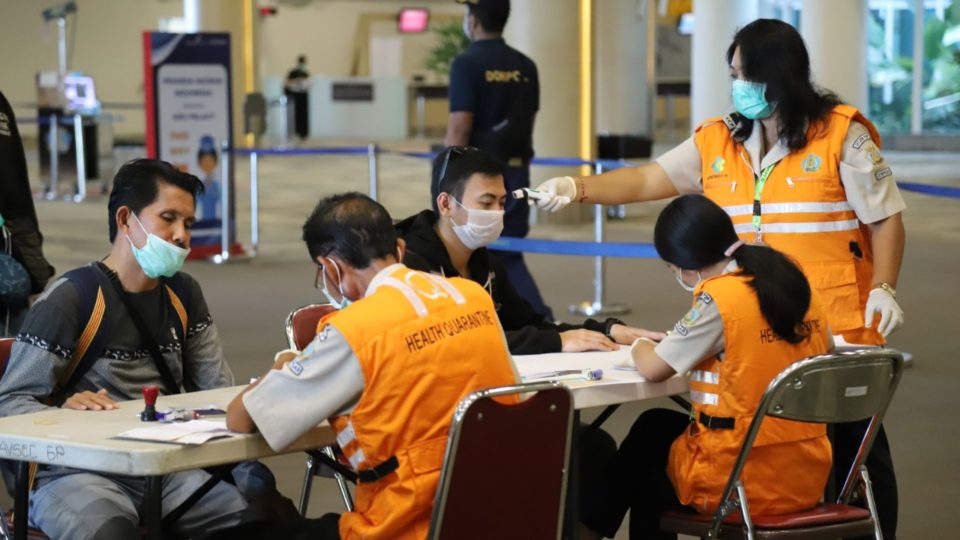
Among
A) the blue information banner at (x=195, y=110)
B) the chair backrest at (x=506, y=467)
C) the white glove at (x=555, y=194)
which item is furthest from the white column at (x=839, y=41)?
the chair backrest at (x=506, y=467)

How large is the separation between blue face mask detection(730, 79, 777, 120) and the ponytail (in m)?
0.62

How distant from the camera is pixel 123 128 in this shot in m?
27.1

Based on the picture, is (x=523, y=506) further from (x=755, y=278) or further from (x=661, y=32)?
(x=661, y=32)

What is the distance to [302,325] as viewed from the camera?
3.87 meters

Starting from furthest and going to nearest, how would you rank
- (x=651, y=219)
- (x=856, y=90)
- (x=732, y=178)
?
(x=856, y=90) → (x=651, y=219) → (x=732, y=178)

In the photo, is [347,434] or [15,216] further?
[15,216]

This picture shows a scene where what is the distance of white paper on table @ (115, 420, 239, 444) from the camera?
2.60m

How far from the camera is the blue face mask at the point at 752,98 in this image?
3682 mm

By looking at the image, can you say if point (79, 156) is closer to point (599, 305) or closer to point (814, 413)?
point (599, 305)

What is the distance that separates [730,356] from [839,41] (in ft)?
52.1

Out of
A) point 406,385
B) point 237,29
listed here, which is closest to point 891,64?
point 237,29

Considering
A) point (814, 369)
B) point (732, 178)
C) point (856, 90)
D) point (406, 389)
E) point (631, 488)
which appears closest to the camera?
point (406, 389)

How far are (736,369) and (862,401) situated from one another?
0.28 meters

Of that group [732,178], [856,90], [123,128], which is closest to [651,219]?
[856,90]
